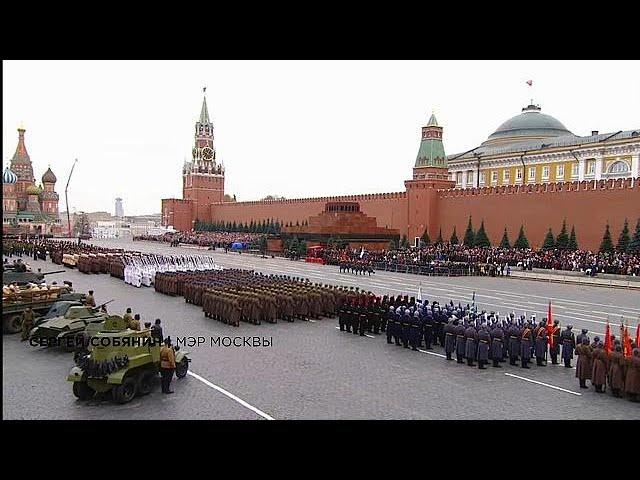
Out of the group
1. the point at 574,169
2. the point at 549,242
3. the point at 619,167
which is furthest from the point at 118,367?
the point at 574,169

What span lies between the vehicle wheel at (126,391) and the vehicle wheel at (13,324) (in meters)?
6.26

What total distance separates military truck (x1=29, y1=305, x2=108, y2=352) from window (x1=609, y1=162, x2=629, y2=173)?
125ft

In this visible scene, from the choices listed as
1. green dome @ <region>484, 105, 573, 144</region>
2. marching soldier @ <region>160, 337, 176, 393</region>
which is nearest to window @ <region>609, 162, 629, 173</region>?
green dome @ <region>484, 105, 573, 144</region>

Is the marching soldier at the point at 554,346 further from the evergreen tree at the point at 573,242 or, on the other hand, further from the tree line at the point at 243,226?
the tree line at the point at 243,226

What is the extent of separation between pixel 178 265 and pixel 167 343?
14.4 metres

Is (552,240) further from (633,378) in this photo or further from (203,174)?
(203,174)

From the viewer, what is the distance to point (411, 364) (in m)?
9.61

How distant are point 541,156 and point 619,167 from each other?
23.9 ft

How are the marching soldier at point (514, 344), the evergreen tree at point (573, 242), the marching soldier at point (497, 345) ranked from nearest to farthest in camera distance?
the marching soldier at point (497, 345)
the marching soldier at point (514, 344)
the evergreen tree at point (573, 242)

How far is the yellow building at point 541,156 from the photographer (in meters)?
39.4

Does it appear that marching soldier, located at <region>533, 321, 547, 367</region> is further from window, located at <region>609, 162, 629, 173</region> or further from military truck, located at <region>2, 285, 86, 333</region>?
window, located at <region>609, 162, 629, 173</region>

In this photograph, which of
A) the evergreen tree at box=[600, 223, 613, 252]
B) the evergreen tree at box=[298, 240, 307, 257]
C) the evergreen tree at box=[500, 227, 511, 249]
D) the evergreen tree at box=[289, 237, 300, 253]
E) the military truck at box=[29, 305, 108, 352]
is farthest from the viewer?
the evergreen tree at box=[289, 237, 300, 253]

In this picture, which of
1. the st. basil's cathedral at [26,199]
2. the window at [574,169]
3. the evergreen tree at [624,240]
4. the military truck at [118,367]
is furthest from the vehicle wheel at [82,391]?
the st. basil's cathedral at [26,199]

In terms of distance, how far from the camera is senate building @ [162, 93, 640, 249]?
3023 cm
